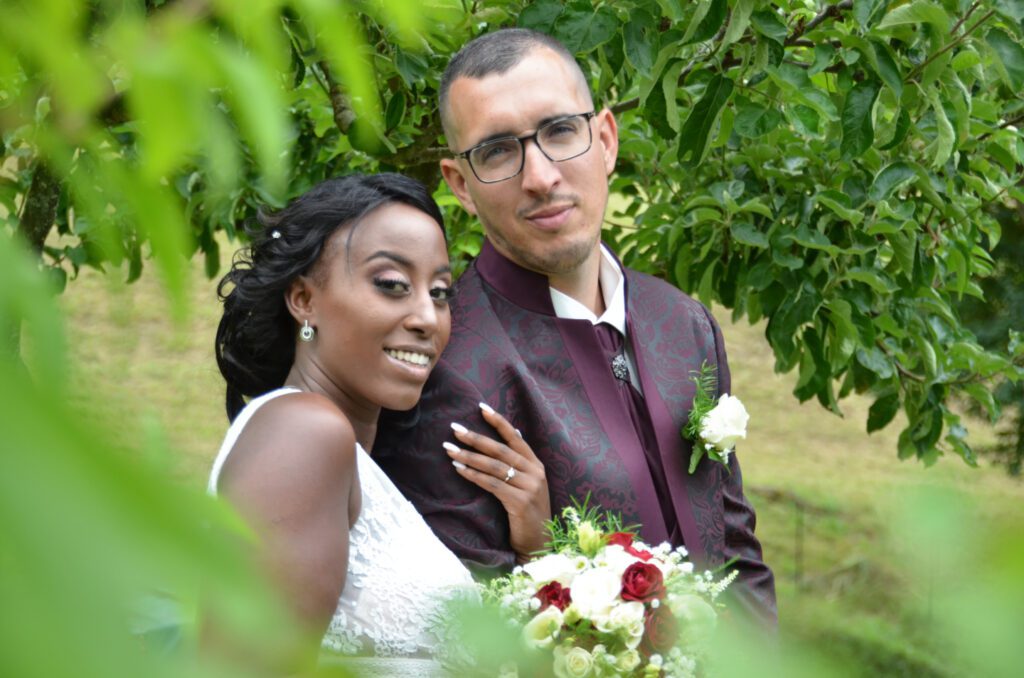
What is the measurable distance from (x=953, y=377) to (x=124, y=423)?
4211 mm

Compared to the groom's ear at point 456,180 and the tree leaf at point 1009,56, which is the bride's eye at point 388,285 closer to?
the groom's ear at point 456,180

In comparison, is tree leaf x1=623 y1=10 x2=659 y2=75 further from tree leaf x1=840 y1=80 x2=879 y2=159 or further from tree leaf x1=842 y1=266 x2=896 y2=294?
tree leaf x1=842 y1=266 x2=896 y2=294

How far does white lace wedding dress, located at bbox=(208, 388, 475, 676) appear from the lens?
8.24 ft

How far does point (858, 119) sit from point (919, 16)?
11.1 inches

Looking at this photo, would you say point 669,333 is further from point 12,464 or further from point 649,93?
point 12,464

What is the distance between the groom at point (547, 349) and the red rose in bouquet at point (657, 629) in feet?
1.90

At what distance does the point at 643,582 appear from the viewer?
7.55 ft

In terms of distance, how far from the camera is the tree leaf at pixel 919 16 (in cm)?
293

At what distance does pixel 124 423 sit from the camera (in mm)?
474

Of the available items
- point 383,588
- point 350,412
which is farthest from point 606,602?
point 350,412

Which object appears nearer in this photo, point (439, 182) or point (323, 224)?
point (323, 224)

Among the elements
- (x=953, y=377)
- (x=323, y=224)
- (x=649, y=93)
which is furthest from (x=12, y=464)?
(x=953, y=377)

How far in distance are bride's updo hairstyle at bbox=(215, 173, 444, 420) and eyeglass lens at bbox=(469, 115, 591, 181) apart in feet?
0.64

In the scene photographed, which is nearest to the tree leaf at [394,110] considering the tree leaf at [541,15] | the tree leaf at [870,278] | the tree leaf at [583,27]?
the tree leaf at [541,15]
